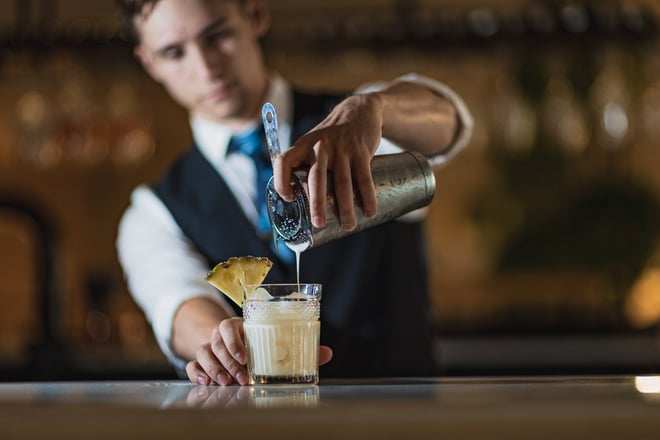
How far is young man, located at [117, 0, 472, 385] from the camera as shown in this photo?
6.39ft

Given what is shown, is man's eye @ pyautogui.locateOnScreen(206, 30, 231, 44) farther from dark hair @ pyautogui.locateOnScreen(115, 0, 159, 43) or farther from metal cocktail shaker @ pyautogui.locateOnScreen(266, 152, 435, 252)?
metal cocktail shaker @ pyautogui.locateOnScreen(266, 152, 435, 252)

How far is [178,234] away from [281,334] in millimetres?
919

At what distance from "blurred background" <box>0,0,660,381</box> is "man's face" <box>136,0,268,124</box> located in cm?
141

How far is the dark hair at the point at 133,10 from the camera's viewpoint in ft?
6.91

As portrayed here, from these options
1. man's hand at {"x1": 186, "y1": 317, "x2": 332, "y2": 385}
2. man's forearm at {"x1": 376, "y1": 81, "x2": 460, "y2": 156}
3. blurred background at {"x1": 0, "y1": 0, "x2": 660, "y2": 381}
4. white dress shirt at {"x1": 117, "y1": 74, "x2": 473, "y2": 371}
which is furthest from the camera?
blurred background at {"x1": 0, "y1": 0, "x2": 660, "y2": 381}

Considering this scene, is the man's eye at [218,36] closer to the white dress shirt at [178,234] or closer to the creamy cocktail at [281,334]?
the white dress shirt at [178,234]

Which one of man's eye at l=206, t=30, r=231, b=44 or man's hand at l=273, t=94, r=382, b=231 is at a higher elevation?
man's eye at l=206, t=30, r=231, b=44

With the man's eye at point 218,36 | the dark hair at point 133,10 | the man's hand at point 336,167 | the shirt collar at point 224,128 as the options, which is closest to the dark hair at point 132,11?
the dark hair at point 133,10

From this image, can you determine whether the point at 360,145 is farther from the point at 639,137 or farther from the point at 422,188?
the point at 639,137

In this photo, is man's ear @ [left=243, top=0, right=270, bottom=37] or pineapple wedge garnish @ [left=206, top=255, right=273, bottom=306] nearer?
pineapple wedge garnish @ [left=206, top=255, right=273, bottom=306]

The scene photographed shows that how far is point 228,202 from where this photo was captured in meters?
2.24

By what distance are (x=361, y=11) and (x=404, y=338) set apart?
3729mm

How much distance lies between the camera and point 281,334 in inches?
54.0

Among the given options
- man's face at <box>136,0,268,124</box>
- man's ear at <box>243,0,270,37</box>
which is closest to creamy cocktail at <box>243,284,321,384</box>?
man's face at <box>136,0,268,124</box>
